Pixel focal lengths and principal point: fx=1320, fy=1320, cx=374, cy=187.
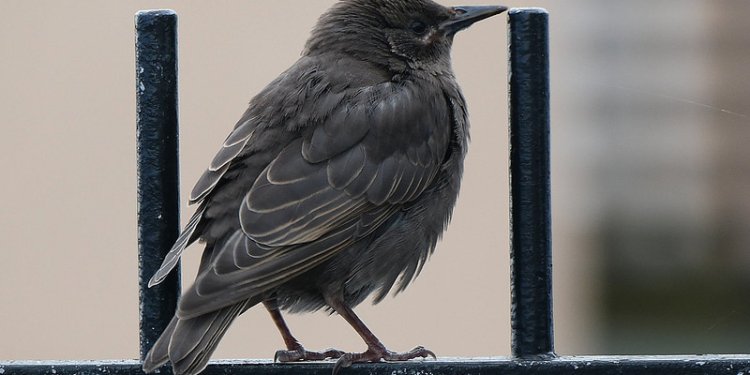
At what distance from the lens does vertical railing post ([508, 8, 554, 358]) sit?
322 cm

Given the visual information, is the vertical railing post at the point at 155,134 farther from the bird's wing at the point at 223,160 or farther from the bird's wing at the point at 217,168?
the bird's wing at the point at 223,160

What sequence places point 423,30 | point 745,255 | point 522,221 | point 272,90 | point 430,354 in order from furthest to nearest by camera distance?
1. point 745,255
2. point 423,30
3. point 272,90
4. point 430,354
5. point 522,221

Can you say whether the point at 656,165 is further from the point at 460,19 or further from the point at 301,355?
the point at 301,355

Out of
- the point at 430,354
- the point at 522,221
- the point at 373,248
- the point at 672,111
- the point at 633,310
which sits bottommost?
the point at 633,310

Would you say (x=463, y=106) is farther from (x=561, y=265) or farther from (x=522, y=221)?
(x=561, y=265)

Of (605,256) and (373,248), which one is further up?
(373,248)

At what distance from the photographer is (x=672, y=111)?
41.7 feet

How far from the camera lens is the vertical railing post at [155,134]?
325 cm

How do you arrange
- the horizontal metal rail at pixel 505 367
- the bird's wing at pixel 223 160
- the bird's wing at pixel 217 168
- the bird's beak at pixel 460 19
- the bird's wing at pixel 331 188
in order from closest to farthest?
the horizontal metal rail at pixel 505 367 → the bird's wing at pixel 331 188 → the bird's wing at pixel 217 168 → the bird's wing at pixel 223 160 → the bird's beak at pixel 460 19

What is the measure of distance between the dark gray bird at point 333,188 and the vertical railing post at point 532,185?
0.56m

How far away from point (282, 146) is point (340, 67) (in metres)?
0.52

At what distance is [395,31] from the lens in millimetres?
4875

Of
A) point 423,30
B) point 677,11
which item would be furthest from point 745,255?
point 423,30

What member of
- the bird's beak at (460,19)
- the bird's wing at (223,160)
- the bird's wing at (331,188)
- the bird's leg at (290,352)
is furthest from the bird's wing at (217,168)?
the bird's beak at (460,19)
